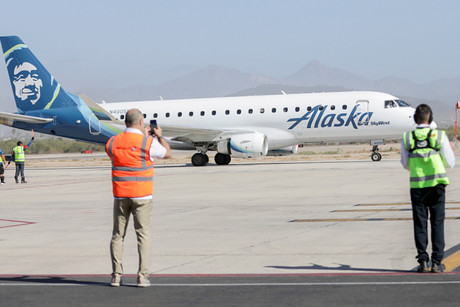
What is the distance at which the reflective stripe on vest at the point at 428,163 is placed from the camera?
9.45m

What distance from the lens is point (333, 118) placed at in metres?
38.0

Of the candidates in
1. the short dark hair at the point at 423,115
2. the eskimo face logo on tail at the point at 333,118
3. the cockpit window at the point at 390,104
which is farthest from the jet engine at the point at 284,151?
the short dark hair at the point at 423,115

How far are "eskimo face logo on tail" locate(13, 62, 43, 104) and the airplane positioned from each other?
2.1 inches

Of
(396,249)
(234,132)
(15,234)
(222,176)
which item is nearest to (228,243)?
(396,249)

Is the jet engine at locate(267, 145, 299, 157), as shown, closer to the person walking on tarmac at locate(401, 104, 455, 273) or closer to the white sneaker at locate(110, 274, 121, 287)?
the person walking on tarmac at locate(401, 104, 455, 273)

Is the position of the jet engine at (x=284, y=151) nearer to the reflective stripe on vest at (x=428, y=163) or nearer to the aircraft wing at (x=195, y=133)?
the aircraft wing at (x=195, y=133)

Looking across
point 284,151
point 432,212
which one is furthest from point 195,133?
point 432,212

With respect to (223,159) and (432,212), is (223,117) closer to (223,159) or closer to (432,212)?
(223,159)

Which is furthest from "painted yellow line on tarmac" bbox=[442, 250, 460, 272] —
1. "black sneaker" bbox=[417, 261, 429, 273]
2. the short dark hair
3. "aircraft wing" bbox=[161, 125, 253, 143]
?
"aircraft wing" bbox=[161, 125, 253, 143]

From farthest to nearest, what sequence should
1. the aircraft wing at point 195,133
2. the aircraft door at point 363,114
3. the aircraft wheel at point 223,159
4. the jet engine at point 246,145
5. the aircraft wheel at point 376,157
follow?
1. the aircraft wheel at point 223,159
2. the aircraft wheel at point 376,157
3. the aircraft wing at point 195,133
4. the aircraft door at point 363,114
5. the jet engine at point 246,145

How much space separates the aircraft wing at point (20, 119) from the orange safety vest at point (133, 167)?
32.7 m

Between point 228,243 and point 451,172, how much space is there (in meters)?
18.6

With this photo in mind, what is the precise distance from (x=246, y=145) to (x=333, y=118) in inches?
178

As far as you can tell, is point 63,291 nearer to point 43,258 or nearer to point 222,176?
point 43,258
